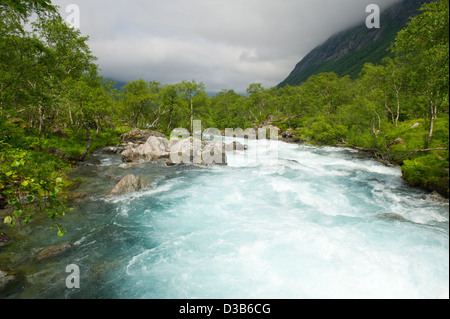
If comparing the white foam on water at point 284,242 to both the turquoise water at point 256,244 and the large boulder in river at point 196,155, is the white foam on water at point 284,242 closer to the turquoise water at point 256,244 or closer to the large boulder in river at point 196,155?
the turquoise water at point 256,244

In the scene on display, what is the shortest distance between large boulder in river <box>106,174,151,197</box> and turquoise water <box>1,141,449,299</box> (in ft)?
2.44

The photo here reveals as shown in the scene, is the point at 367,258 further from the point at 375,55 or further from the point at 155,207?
the point at 375,55

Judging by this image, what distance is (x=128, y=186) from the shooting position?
50.9 ft

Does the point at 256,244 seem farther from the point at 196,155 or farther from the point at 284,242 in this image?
the point at 196,155

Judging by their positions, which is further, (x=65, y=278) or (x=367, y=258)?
(x=367, y=258)

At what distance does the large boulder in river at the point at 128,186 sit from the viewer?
14828 mm

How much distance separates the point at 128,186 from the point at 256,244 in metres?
11.0

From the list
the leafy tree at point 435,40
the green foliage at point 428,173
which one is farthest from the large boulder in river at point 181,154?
the leafy tree at point 435,40

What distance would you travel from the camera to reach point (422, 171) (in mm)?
14500

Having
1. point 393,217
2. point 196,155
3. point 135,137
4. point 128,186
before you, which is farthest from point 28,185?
point 135,137

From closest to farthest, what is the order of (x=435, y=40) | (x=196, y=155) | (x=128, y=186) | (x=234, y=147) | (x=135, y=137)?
(x=435, y=40) → (x=128, y=186) → (x=196, y=155) → (x=234, y=147) → (x=135, y=137)

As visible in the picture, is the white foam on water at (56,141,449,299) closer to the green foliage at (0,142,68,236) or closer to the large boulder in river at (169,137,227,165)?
the green foliage at (0,142,68,236)

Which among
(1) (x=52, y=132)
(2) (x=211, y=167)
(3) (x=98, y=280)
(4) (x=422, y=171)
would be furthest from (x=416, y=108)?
(1) (x=52, y=132)
